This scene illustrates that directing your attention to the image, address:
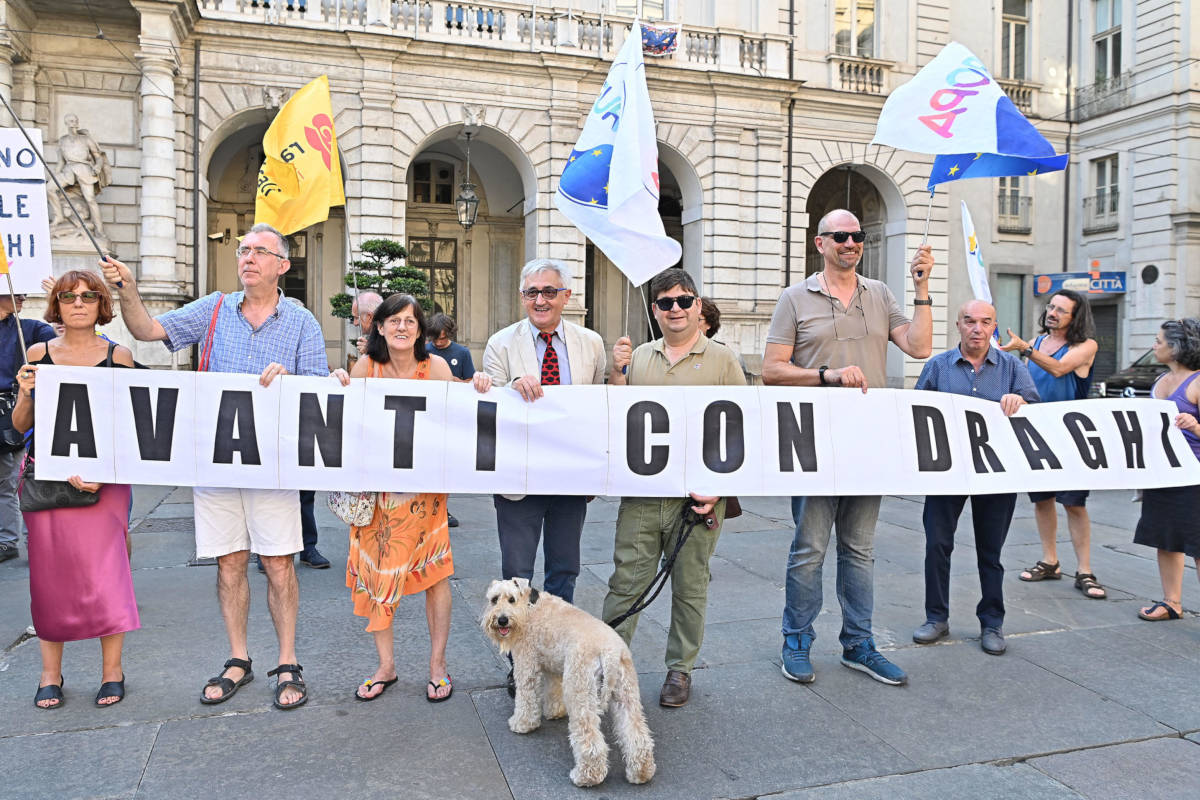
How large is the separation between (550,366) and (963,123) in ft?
9.58

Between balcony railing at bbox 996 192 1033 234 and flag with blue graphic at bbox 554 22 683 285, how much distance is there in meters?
23.4

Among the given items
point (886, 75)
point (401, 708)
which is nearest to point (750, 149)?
point (886, 75)

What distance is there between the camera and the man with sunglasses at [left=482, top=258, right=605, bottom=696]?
13.7ft

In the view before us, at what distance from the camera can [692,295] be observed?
4012 millimetres

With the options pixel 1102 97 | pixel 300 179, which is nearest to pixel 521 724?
pixel 300 179

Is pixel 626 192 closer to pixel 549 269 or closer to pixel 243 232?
pixel 549 269

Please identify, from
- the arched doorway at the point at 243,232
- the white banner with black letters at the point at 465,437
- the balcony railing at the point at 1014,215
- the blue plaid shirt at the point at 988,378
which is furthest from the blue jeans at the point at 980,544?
the balcony railing at the point at 1014,215

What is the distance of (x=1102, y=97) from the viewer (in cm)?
2561

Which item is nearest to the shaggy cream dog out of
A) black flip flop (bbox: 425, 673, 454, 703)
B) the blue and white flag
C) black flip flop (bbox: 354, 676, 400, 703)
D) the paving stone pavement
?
the paving stone pavement

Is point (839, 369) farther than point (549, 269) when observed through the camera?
Yes

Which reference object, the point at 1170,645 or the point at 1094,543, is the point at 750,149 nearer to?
the point at 1094,543

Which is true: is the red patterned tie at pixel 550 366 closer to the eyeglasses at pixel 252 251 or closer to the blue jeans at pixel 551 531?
the blue jeans at pixel 551 531

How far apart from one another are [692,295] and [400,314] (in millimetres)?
1399

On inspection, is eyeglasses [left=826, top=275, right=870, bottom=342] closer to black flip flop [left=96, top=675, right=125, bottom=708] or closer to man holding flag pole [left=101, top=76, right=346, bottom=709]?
man holding flag pole [left=101, top=76, right=346, bottom=709]
